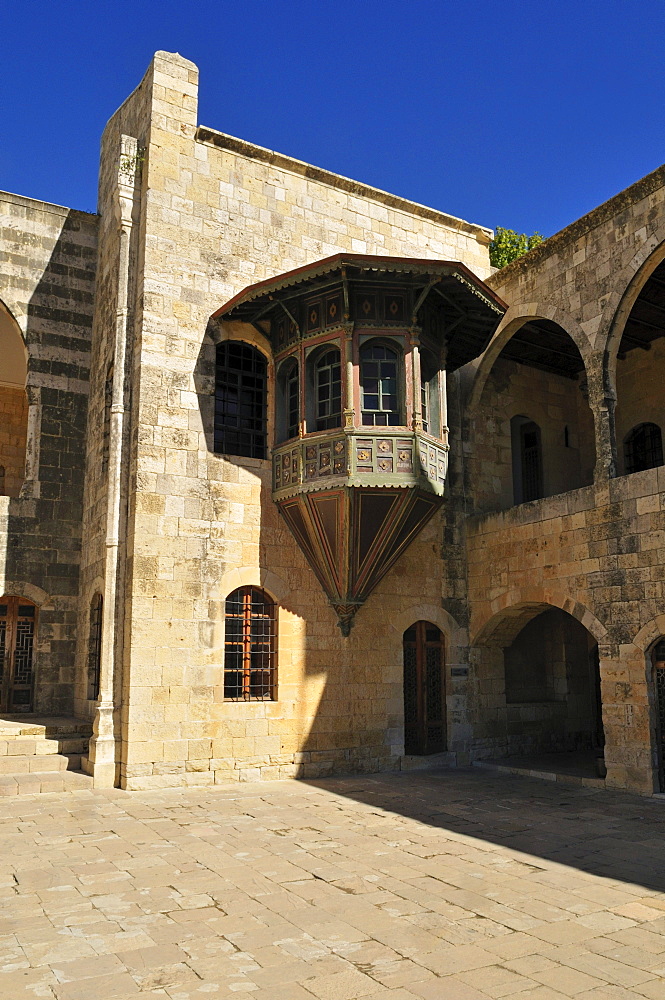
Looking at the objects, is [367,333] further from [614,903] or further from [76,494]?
[614,903]

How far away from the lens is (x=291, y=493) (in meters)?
10.8

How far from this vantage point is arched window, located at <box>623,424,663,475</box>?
45.4 ft

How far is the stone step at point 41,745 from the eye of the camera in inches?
398

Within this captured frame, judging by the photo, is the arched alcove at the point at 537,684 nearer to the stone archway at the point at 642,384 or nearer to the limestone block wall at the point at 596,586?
the limestone block wall at the point at 596,586

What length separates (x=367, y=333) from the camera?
1069 cm

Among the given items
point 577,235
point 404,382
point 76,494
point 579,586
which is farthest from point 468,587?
point 76,494

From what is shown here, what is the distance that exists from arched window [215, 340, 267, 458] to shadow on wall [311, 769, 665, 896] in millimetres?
4753

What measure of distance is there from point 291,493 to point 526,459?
5634 millimetres

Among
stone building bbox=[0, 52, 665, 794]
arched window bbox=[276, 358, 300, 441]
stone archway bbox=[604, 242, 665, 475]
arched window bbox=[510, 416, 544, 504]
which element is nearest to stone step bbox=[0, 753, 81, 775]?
stone building bbox=[0, 52, 665, 794]

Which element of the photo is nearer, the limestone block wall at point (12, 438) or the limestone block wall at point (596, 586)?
the limestone block wall at point (596, 586)

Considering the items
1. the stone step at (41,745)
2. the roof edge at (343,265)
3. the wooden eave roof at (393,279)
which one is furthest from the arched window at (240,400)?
the stone step at (41,745)

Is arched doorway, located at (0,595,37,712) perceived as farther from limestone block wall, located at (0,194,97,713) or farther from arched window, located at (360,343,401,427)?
arched window, located at (360,343,401,427)

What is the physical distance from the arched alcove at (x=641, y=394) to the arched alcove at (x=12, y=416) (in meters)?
10.9

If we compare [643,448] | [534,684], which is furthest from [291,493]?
[643,448]
